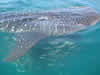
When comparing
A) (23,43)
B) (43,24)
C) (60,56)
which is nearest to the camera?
(60,56)

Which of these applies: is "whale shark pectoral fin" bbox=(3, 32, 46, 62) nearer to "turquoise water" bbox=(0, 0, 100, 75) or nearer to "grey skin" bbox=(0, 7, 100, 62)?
"grey skin" bbox=(0, 7, 100, 62)

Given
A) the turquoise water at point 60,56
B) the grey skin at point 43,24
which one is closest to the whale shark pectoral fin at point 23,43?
the grey skin at point 43,24

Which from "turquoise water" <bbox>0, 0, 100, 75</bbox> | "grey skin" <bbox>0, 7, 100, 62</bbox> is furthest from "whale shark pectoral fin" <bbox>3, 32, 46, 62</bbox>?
"turquoise water" <bbox>0, 0, 100, 75</bbox>

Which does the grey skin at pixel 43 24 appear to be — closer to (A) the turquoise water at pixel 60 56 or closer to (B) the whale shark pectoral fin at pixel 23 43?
(B) the whale shark pectoral fin at pixel 23 43

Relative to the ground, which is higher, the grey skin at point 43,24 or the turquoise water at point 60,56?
the grey skin at point 43,24

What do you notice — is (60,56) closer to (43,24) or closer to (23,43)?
(23,43)

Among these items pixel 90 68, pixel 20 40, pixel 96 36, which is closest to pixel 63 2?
pixel 96 36

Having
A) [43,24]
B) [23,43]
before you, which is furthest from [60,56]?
[43,24]
